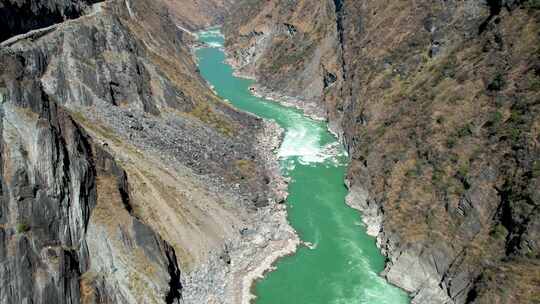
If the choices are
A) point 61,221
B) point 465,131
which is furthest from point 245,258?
point 465,131

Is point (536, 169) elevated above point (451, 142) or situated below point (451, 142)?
above

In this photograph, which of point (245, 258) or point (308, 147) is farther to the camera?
point (308, 147)

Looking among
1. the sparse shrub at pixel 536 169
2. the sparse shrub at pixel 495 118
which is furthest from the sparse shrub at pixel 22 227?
the sparse shrub at pixel 495 118

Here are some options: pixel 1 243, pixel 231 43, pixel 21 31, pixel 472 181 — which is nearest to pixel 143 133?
pixel 21 31

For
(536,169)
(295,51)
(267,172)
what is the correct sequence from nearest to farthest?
(536,169), (267,172), (295,51)

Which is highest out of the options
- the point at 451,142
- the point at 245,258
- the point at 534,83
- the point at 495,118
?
the point at 534,83

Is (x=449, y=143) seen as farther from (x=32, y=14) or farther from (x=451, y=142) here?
(x=32, y=14)

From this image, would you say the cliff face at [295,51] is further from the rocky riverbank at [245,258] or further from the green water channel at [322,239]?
the rocky riverbank at [245,258]

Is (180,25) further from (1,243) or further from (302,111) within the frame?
(1,243)
